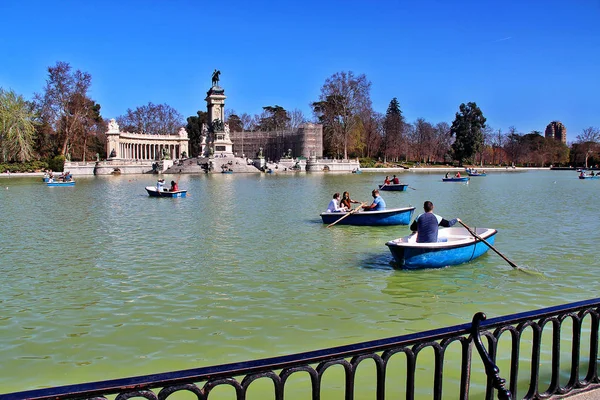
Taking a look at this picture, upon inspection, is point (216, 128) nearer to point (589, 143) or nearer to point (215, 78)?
point (215, 78)

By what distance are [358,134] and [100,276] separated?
2938 inches

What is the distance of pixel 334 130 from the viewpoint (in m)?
81.7

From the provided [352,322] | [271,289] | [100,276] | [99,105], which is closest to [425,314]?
[352,322]

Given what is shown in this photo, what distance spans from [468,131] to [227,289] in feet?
304

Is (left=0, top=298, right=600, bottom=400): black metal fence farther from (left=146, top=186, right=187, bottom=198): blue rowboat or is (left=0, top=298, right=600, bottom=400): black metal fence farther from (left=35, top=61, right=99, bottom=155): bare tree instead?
(left=35, top=61, right=99, bottom=155): bare tree

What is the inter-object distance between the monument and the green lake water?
57.4m

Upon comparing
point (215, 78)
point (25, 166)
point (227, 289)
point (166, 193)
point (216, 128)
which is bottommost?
point (227, 289)

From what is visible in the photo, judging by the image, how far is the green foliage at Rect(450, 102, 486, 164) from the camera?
310ft

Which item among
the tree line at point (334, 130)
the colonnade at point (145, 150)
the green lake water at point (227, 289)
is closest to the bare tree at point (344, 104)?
the tree line at point (334, 130)

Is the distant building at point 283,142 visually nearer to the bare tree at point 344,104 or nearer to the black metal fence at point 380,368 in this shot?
the bare tree at point 344,104

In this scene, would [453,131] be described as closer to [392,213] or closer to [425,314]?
[392,213]

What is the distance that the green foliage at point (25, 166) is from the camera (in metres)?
60.5

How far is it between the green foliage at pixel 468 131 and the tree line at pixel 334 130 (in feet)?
0.59

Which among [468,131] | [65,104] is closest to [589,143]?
[468,131]
